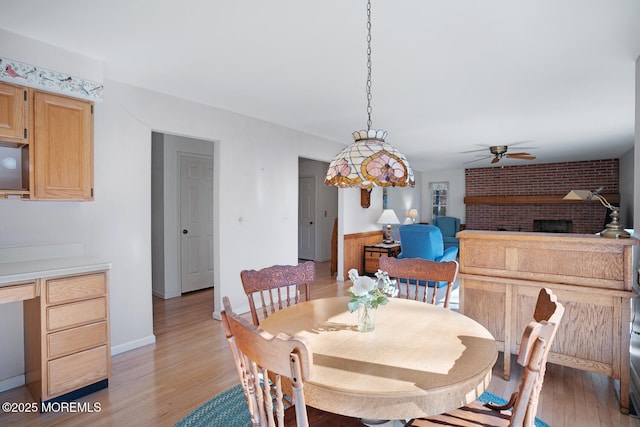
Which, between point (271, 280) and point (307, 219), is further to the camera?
point (307, 219)

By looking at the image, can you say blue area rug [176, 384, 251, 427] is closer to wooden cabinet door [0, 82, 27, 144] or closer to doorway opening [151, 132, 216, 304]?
wooden cabinet door [0, 82, 27, 144]

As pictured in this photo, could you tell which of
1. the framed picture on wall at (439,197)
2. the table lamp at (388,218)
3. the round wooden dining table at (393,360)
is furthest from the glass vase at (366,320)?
the framed picture on wall at (439,197)

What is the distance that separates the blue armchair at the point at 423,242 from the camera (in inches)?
174

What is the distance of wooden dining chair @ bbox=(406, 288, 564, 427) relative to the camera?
977 mm

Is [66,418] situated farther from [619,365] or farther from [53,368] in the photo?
[619,365]

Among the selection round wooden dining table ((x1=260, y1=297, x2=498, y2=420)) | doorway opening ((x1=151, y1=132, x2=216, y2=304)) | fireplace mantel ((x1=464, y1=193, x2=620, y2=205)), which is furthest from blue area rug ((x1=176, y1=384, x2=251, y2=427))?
fireplace mantel ((x1=464, y1=193, x2=620, y2=205))

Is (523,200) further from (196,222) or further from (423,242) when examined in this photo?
(196,222)

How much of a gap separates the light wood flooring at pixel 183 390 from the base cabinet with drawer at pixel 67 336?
5.9 inches

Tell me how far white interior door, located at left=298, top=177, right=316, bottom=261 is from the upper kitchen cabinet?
17.8ft

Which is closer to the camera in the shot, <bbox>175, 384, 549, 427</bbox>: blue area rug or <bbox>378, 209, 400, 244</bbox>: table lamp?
<bbox>175, 384, 549, 427</bbox>: blue area rug

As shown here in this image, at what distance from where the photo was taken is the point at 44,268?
212 centimetres

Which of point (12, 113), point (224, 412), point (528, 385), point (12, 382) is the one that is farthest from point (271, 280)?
point (12, 382)

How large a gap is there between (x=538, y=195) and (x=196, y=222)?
7561mm

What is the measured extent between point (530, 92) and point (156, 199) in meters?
4.65
